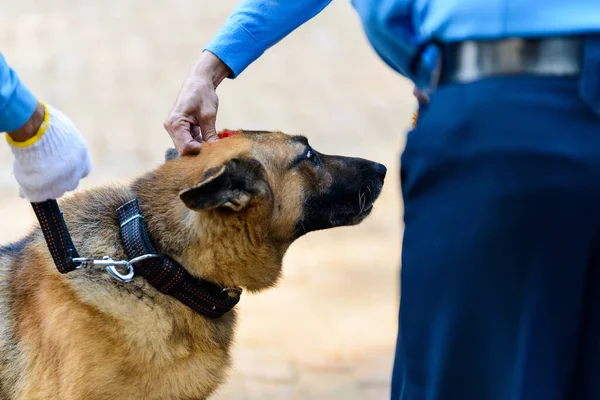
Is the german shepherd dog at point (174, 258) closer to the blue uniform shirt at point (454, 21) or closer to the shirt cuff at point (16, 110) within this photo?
the shirt cuff at point (16, 110)

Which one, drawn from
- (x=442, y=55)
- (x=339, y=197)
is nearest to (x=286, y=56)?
(x=339, y=197)

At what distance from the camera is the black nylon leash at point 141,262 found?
2.80 m

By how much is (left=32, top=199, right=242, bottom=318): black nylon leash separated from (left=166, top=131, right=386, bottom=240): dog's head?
0.28m

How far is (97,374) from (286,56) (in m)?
9.07

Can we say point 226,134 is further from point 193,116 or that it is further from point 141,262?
point 141,262

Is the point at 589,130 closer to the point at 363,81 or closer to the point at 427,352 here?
the point at 427,352

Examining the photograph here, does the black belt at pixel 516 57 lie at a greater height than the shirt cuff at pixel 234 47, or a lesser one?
greater

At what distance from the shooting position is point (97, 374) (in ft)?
9.21

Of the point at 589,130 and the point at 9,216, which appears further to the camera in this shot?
the point at 9,216

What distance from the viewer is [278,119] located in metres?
8.93

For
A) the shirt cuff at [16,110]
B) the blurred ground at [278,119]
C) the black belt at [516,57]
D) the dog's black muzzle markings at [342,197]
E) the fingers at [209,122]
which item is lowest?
the blurred ground at [278,119]

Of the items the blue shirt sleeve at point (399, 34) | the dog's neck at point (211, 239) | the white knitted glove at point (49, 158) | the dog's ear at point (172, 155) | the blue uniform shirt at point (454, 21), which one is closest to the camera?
the blue uniform shirt at point (454, 21)

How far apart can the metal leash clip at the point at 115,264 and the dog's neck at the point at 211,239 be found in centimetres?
13

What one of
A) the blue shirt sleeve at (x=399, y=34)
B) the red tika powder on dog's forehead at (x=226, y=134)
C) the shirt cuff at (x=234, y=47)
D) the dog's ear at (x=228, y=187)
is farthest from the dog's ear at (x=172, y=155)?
the blue shirt sleeve at (x=399, y=34)
